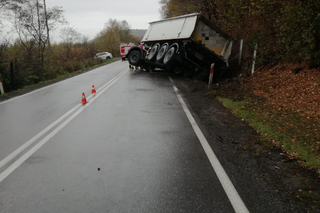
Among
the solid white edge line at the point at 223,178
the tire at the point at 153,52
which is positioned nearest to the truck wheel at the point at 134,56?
the tire at the point at 153,52

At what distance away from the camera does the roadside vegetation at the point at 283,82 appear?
529cm

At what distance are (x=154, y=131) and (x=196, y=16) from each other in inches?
340

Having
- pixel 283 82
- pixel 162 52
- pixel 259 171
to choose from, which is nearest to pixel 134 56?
pixel 162 52

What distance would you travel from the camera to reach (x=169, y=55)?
14031mm

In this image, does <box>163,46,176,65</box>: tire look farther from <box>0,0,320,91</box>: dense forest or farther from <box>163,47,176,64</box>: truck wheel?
<box>0,0,320,91</box>: dense forest

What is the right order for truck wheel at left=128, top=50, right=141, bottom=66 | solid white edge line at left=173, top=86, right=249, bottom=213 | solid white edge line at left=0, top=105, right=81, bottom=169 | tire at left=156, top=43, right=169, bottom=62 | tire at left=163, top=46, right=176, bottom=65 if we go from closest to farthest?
solid white edge line at left=173, top=86, right=249, bottom=213 → solid white edge line at left=0, top=105, right=81, bottom=169 → tire at left=163, top=46, right=176, bottom=65 → tire at left=156, top=43, right=169, bottom=62 → truck wheel at left=128, top=50, right=141, bottom=66

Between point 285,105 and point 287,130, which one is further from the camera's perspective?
point 285,105

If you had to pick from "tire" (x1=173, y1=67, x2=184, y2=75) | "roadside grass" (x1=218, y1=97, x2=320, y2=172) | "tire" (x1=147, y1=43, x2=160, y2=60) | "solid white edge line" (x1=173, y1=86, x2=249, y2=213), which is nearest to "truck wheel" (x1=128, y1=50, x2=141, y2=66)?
"tire" (x1=147, y1=43, x2=160, y2=60)

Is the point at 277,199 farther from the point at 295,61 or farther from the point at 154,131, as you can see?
the point at 295,61

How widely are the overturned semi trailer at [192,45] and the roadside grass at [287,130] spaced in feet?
20.0

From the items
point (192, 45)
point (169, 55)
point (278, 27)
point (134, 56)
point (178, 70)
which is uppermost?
point (278, 27)

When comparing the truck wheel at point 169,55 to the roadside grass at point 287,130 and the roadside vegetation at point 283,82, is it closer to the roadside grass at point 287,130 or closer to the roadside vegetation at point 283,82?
the roadside vegetation at point 283,82

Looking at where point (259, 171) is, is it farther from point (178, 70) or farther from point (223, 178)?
point (178, 70)

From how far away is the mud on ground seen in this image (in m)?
3.11
